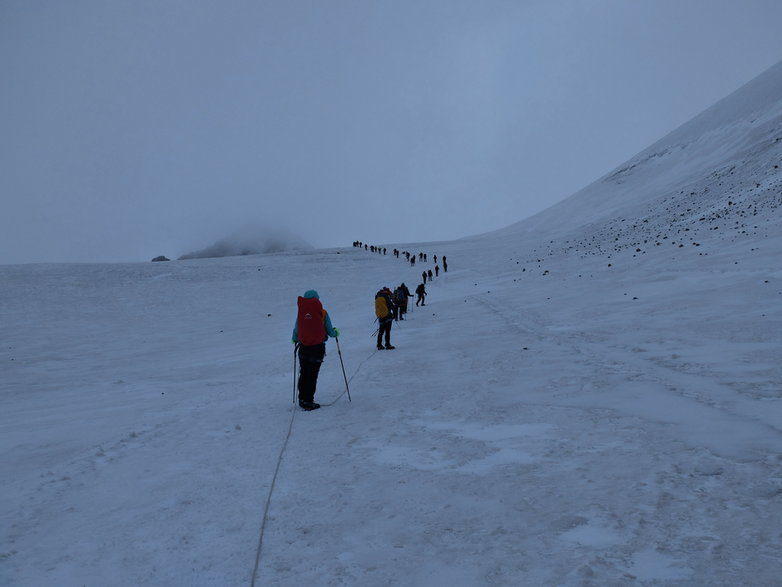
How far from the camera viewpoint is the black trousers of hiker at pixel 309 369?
8133 mm

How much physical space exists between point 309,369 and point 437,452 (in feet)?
11.4

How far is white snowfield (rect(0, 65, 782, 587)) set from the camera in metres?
3.42

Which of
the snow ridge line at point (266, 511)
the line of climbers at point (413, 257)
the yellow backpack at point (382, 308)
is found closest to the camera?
the snow ridge line at point (266, 511)

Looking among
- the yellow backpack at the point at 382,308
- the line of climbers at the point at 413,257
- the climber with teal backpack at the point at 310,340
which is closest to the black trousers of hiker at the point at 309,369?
the climber with teal backpack at the point at 310,340

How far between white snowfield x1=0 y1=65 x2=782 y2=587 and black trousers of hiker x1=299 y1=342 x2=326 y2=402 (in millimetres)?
300

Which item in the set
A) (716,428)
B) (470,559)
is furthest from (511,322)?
(470,559)

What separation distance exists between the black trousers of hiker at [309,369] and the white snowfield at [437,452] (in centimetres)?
30

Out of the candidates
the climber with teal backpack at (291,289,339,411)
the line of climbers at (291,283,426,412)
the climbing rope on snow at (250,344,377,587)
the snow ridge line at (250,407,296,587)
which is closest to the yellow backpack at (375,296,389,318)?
the line of climbers at (291,283,426,412)

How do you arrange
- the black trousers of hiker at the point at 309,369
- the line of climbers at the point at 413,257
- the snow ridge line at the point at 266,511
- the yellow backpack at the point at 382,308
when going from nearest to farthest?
the snow ridge line at the point at 266,511 < the black trousers of hiker at the point at 309,369 < the yellow backpack at the point at 382,308 < the line of climbers at the point at 413,257

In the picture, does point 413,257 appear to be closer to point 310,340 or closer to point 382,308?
point 382,308

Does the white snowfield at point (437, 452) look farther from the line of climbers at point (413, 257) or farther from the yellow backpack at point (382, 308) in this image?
the line of climbers at point (413, 257)

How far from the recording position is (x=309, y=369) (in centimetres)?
827

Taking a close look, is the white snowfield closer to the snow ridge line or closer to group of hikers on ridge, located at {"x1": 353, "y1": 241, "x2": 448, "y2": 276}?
the snow ridge line

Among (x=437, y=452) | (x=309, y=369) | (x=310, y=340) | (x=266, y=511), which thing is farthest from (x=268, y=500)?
(x=310, y=340)
